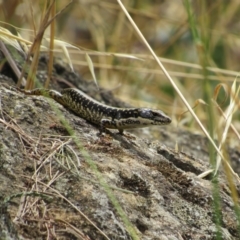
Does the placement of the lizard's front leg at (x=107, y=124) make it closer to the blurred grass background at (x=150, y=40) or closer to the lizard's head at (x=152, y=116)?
the lizard's head at (x=152, y=116)

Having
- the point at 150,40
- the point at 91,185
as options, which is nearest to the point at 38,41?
the point at 91,185

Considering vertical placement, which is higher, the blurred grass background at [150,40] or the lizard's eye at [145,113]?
the lizard's eye at [145,113]

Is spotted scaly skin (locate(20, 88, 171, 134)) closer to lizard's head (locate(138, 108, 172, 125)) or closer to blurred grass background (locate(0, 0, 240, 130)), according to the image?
lizard's head (locate(138, 108, 172, 125))

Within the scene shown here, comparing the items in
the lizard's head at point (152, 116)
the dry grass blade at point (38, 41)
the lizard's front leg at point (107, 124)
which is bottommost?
the lizard's front leg at point (107, 124)

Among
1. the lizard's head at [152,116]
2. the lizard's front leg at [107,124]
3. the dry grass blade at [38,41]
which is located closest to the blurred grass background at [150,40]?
the dry grass blade at [38,41]

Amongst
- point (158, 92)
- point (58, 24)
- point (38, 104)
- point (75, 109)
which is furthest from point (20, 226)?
point (58, 24)

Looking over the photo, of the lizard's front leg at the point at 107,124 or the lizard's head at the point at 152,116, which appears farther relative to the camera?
the lizard's head at the point at 152,116

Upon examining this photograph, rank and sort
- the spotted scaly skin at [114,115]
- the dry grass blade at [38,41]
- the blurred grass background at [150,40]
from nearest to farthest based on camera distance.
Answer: the dry grass blade at [38,41], the spotted scaly skin at [114,115], the blurred grass background at [150,40]
